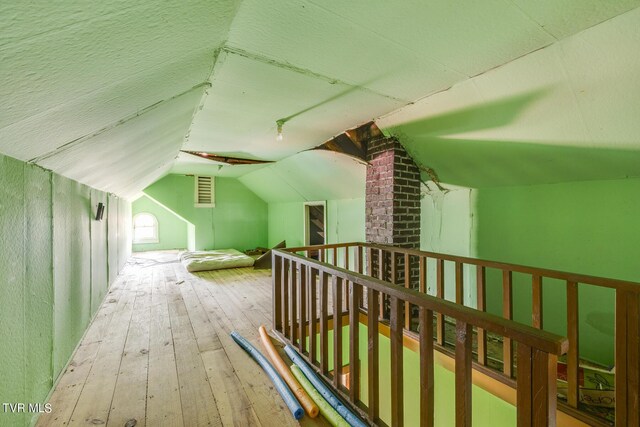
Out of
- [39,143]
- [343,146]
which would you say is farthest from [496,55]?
[39,143]

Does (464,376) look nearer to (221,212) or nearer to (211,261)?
(211,261)

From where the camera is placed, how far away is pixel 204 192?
7.29 m

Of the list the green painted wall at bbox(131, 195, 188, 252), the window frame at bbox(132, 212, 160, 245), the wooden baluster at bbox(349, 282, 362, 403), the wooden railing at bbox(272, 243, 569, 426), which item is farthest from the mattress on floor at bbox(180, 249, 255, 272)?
the wooden baluster at bbox(349, 282, 362, 403)

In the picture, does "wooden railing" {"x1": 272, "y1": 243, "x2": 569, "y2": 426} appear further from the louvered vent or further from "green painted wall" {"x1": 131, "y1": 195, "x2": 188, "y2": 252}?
"green painted wall" {"x1": 131, "y1": 195, "x2": 188, "y2": 252}

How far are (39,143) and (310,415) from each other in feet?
6.66


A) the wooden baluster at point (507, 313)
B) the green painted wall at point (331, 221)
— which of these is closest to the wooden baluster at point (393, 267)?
the wooden baluster at point (507, 313)

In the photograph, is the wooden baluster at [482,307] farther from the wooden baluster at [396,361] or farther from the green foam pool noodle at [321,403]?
the green foam pool noodle at [321,403]

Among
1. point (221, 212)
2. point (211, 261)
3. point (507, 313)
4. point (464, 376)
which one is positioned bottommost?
point (211, 261)

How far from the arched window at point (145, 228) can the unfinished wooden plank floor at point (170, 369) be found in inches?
190

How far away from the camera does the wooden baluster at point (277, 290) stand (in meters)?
2.63

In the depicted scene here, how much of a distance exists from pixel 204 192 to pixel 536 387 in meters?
7.54

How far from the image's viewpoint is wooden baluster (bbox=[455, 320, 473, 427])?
102 cm

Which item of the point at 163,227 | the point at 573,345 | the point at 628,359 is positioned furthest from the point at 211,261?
the point at 628,359

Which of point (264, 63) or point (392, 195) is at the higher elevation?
point (264, 63)
